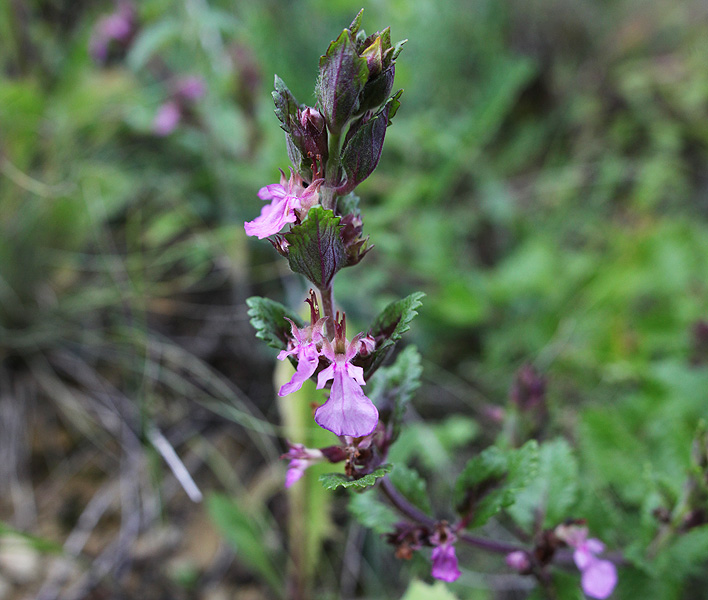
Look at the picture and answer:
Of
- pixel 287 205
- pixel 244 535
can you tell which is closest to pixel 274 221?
pixel 287 205

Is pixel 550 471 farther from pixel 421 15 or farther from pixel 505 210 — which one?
pixel 421 15

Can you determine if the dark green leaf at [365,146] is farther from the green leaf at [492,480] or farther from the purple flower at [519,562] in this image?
the purple flower at [519,562]

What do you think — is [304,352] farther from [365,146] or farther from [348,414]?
[365,146]

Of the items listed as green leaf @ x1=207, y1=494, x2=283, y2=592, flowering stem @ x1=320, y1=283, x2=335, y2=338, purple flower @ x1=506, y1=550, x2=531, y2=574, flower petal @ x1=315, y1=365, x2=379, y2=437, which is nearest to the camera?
flower petal @ x1=315, y1=365, x2=379, y2=437

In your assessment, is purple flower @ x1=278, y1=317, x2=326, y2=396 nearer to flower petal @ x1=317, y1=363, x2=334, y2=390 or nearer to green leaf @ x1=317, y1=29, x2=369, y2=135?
flower petal @ x1=317, y1=363, x2=334, y2=390

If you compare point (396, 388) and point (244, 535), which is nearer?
point (396, 388)

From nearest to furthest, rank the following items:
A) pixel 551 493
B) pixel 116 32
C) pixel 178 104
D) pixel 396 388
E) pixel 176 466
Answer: pixel 396 388 → pixel 551 493 → pixel 176 466 → pixel 178 104 → pixel 116 32

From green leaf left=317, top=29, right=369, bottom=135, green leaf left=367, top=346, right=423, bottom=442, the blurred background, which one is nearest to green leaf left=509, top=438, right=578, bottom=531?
the blurred background

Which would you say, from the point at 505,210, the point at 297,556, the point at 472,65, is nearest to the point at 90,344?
the point at 297,556
